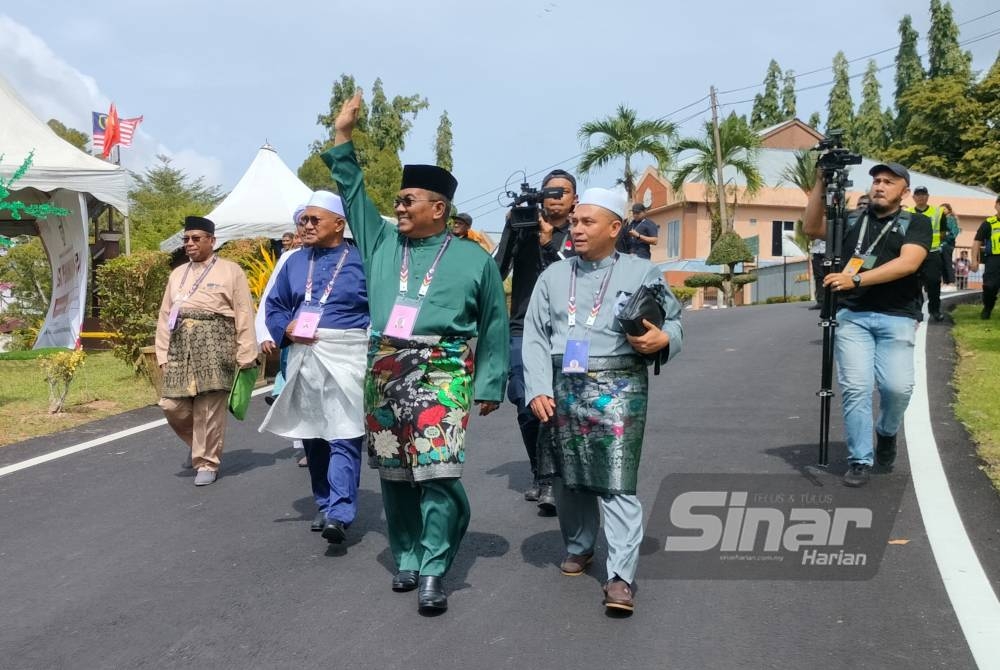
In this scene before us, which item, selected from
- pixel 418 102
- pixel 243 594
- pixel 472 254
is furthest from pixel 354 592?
pixel 418 102

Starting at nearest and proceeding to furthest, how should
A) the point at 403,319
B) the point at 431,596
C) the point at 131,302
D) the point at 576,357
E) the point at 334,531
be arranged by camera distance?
the point at 431,596 → the point at 576,357 → the point at 403,319 → the point at 334,531 → the point at 131,302

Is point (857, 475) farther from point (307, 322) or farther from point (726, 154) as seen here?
point (726, 154)

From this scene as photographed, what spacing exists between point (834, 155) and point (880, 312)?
3.49 feet

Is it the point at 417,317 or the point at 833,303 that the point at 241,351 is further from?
the point at 833,303

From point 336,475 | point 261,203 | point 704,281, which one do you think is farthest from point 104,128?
point 336,475

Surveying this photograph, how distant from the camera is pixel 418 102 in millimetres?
52125

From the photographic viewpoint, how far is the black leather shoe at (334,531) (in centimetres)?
516

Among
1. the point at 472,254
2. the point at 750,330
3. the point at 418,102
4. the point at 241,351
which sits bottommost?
the point at 750,330

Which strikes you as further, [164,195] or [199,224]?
[164,195]

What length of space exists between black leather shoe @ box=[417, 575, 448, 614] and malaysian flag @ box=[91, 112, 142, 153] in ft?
84.3

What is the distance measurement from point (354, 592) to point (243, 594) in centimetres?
51

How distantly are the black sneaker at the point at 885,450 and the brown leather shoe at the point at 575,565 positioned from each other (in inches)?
103

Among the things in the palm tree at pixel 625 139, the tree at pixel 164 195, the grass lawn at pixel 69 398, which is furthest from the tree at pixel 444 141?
the grass lawn at pixel 69 398

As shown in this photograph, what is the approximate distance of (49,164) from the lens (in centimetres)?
1560
